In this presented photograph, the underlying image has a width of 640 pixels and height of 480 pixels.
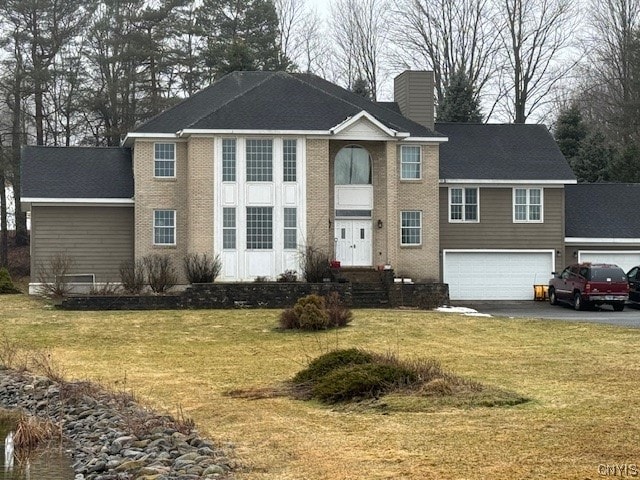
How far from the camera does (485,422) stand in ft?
43.8

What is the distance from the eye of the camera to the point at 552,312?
36.6 meters

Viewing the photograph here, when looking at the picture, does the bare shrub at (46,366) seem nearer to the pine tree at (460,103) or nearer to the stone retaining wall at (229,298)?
the stone retaining wall at (229,298)

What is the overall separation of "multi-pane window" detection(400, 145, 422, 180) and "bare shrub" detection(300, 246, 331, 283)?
198 inches

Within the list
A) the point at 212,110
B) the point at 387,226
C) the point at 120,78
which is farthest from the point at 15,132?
the point at 387,226

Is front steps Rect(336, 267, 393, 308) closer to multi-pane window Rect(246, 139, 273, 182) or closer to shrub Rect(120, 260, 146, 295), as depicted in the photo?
multi-pane window Rect(246, 139, 273, 182)

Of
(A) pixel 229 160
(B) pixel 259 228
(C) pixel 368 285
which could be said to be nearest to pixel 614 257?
(C) pixel 368 285

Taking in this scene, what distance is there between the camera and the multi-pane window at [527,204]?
43031 millimetres

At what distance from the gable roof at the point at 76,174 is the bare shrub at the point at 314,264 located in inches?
294

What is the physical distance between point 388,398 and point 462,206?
93.0ft

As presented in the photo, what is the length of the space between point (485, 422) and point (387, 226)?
2592 cm

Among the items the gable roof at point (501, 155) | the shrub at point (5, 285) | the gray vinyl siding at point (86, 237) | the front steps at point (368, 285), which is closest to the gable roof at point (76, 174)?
the gray vinyl siding at point (86, 237)

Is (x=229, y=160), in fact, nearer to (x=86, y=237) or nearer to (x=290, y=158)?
(x=290, y=158)

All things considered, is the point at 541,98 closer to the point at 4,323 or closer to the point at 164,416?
the point at 4,323

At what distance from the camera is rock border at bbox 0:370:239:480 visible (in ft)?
39.0
